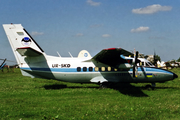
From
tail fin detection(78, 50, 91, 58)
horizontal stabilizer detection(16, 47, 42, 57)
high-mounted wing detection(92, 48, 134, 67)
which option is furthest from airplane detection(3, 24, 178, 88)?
tail fin detection(78, 50, 91, 58)

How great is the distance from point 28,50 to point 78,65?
4724mm

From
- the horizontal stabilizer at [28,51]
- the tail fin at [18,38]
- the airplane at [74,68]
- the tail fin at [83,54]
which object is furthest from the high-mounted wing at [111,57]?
the tail fin at [18,38]

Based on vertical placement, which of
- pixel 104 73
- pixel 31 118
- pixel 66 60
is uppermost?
pixel 66 60

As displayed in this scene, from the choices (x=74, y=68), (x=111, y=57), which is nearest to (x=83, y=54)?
(x=74, y=68)

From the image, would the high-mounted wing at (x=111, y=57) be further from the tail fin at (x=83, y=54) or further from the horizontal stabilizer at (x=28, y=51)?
the horizontal stabilizer at (x=28, y=51)

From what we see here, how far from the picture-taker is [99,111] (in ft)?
33.3

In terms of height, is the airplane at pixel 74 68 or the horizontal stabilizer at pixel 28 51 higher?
the horizontal stabilizer at pixel 28 51

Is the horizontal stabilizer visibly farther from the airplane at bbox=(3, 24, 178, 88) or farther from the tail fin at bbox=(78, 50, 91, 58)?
the tail fin at bbox=(78, 50, 91, 58)

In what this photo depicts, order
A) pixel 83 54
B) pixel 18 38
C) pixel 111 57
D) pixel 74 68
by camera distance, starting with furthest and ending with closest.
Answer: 1. pixel 83 54
2. pixel 74 68
3. pixel 18 38
4. pixel 111 57

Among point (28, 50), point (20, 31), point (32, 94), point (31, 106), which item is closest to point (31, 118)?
point (31, 106)

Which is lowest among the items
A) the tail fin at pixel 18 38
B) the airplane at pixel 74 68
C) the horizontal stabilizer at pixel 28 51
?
the airplane at pixel 74 68

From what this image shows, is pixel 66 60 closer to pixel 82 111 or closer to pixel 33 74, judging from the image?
pixel 33 74

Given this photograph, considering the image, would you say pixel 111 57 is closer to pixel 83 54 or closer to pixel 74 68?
pixel 74 68

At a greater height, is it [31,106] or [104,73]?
[104,73]
